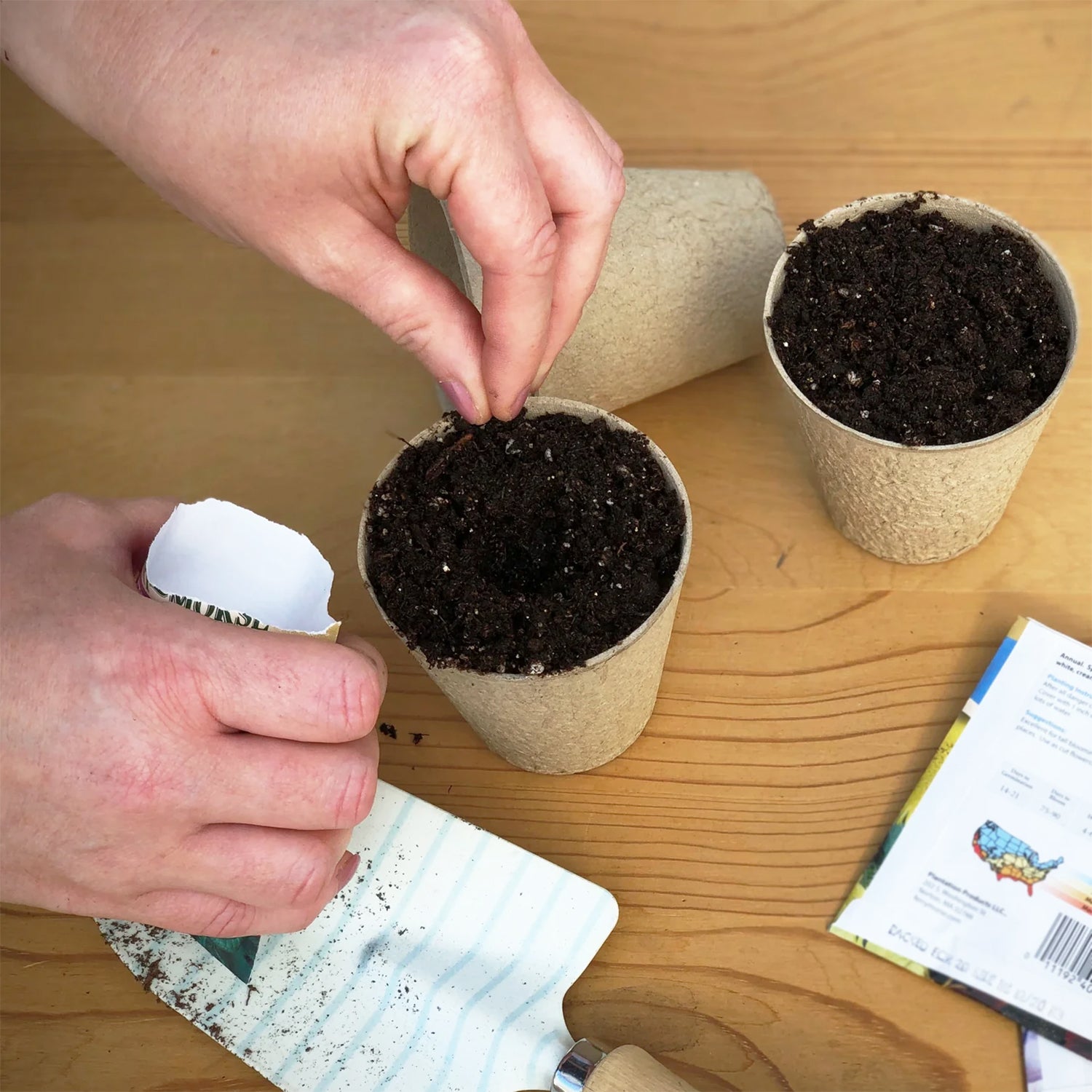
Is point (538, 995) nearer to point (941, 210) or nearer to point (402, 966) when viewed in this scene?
point (402, 966)

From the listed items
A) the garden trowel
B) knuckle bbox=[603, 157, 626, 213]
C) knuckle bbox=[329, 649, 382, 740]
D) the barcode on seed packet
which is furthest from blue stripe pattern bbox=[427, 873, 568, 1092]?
knuckle bbox=[603, 157, 626, 213]

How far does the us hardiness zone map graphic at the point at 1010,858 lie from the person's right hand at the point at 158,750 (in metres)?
0.44

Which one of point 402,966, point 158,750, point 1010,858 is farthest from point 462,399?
point 1010,858

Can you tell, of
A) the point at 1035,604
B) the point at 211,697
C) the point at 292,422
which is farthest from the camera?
the point at 292,422

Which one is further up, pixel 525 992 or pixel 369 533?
pixel 369 533

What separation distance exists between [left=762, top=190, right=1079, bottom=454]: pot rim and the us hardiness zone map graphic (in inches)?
10.6

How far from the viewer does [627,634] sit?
2.17 feet

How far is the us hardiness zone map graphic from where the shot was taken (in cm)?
74

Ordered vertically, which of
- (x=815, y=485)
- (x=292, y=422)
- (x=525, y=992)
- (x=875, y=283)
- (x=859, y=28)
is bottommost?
(x=525, y=992)

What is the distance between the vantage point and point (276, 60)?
1.83 feet

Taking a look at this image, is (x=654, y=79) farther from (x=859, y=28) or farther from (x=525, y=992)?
(x=525, y=992)

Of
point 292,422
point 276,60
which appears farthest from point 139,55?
point 292,422

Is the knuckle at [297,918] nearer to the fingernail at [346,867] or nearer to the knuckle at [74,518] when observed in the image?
the fingernail at [346,867]

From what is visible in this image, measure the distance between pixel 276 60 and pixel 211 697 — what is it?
330 millimetres
